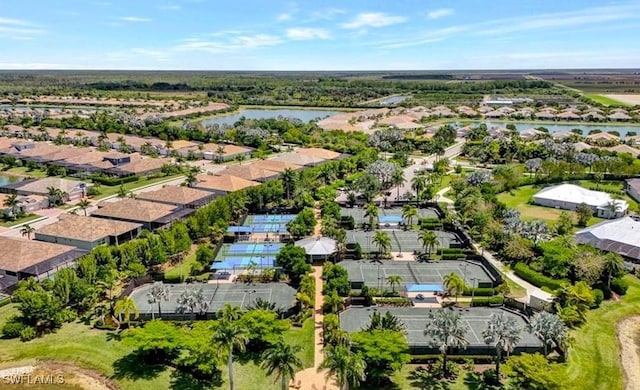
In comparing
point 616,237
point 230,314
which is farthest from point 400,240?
point 230,314

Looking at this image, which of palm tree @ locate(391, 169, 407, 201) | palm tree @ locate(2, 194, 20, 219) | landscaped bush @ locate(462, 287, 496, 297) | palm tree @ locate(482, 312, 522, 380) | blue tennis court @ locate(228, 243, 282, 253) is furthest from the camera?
palm tree @ locate(391, 169, 407, 201)

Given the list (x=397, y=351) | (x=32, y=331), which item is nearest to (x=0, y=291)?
(x=32, y=331)

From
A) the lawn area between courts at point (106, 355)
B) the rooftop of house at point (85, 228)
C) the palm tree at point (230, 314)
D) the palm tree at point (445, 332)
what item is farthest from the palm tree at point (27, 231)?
the palm tree at point (445, 332)

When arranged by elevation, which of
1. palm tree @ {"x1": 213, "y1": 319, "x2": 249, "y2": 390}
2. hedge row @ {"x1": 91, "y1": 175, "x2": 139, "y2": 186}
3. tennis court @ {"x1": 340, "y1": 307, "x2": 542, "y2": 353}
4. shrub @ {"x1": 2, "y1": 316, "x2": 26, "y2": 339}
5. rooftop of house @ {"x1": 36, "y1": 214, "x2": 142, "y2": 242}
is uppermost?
palm tree @ {"x1": 213, "y1": 319, "x2": 249, "y2": 390}

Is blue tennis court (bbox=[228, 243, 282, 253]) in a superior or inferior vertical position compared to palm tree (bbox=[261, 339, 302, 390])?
A: inferior

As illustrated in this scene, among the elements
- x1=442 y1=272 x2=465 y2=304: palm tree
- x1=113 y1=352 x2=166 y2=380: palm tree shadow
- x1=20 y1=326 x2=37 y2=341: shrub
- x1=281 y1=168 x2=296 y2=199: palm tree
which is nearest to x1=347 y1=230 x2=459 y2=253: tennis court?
x1=442 y1=272 x2=465 y2=304: palm tree

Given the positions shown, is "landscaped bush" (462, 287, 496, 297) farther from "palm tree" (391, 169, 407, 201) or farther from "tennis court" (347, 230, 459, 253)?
"palm tree" (391, 169, 407, 201)

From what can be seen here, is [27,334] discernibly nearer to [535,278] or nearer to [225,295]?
[225,295]
